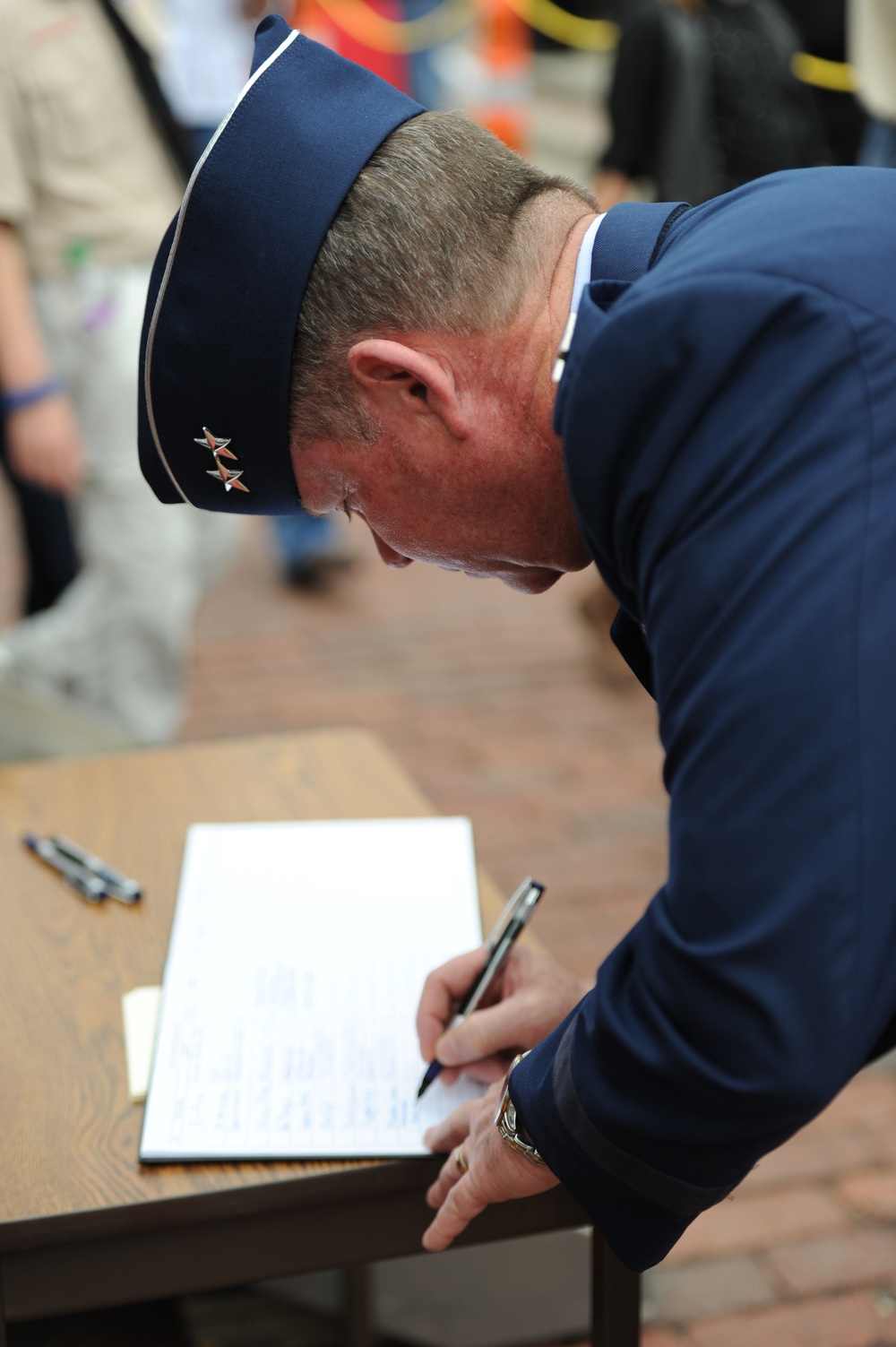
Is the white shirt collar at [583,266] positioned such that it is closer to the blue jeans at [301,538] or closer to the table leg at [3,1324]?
the table leg at [3,1324]

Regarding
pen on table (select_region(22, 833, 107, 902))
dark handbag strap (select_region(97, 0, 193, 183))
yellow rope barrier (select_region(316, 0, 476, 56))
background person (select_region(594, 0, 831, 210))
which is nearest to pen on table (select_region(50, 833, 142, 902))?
pen on table (select_region(22, 833, 107, 902))

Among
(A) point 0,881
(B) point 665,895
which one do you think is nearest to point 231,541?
(A) point 0,881

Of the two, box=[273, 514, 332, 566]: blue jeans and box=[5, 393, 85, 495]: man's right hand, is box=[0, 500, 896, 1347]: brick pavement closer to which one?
box=[273, 514, 332, 566]: blue jeans

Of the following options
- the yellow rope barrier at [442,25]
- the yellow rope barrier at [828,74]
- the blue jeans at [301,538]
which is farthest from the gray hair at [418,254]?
the yellow rope barrier at [442,25]

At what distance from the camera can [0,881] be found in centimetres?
140

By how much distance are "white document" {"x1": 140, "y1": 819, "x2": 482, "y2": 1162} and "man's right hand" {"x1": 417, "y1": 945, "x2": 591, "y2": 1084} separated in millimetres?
30

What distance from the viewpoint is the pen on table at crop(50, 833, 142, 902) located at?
136cm

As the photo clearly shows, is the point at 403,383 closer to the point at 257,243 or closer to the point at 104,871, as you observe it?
the point at 257,243

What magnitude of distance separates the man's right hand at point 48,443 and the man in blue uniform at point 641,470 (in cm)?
163

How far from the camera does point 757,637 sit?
697 millimetres

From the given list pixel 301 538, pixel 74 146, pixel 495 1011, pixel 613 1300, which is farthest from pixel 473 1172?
pixel 301 538

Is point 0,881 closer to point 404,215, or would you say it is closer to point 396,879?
point 396,879

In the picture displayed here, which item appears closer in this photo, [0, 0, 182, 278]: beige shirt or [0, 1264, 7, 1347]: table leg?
[0, 1264, 7, 1347]: table leg

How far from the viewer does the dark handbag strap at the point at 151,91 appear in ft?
8.36
